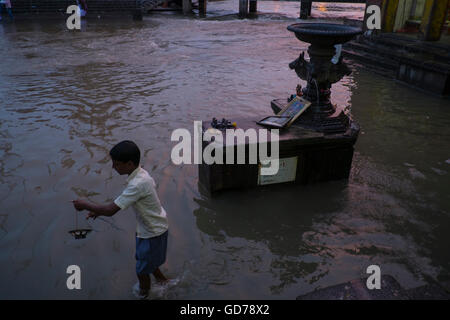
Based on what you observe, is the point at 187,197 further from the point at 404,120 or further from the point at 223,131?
the point at 404,120

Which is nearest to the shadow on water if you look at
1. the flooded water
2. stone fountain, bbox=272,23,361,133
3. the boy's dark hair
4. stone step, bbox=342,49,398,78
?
the flooded water

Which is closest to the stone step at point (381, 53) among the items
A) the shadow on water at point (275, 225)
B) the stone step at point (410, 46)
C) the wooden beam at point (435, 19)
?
→ the stone step at point (410, 46)

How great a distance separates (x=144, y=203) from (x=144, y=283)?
2.74 feet

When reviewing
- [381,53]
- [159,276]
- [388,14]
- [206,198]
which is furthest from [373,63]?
[159,276]

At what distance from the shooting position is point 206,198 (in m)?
4.84

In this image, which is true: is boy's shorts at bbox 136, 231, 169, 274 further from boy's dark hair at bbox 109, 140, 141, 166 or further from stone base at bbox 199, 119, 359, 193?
stone base at bbox 199, 119, 359, 193

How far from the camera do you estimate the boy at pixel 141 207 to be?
278 cm

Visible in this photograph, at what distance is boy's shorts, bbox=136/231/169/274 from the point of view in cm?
300

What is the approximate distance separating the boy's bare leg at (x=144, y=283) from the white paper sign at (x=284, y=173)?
2.22 meters

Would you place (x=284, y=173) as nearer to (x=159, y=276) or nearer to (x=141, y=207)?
(x=159, y=276)

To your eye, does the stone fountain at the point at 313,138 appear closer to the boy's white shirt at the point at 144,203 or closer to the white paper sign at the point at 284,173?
the white paper sign at the point at 284,173
